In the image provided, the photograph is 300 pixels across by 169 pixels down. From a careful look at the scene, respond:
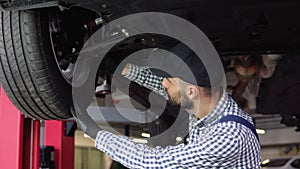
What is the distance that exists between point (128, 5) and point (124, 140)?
0.52 metres

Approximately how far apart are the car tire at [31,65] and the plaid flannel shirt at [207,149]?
0.50 meters

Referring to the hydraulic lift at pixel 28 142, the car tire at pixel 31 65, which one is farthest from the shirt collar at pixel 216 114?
the hydraulic lift at pixel 28 142

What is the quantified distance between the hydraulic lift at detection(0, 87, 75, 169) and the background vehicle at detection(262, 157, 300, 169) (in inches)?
154

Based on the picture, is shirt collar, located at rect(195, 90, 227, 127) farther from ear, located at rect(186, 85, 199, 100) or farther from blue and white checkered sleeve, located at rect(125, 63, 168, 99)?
blue and white checkered sleeve, located at rect(125, 63, 168, 99)

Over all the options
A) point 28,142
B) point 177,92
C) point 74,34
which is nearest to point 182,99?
point 177,92

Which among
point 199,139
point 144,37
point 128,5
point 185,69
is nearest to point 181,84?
point 185,69

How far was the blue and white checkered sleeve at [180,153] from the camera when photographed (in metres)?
1.40

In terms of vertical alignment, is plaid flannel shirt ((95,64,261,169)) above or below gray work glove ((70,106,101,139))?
below

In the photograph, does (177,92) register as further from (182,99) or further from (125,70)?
(125,70)

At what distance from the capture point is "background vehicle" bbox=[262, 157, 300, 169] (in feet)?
20.3

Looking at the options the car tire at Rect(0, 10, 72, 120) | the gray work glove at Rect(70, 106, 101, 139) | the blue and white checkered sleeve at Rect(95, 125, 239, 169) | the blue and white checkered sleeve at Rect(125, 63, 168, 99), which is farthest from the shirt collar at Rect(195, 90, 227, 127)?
the car tire at Rect(0, 10, 72, 120)

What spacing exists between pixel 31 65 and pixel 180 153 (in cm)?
81

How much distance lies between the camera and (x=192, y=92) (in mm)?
1537

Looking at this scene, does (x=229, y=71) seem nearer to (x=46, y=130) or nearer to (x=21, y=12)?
(x=46, y=130)
